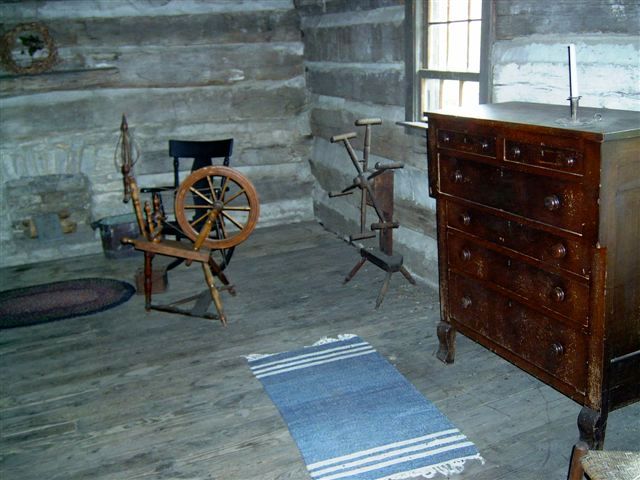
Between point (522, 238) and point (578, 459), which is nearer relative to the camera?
point (578, 459)

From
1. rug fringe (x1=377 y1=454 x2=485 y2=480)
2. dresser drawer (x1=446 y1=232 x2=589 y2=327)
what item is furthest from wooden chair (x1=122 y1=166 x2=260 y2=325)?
rug fringe (x1=377 y1=454 x2=485 y2=480)

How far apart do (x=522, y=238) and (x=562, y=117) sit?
505 millimetres

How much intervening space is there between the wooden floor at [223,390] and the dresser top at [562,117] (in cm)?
130

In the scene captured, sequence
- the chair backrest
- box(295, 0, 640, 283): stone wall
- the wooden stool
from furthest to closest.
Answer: the chair backrest, box(295, 0, 640, 283): stone wall, the wooden stool

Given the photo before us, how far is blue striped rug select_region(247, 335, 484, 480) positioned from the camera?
2.55m

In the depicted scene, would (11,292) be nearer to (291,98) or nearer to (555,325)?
(291,98)

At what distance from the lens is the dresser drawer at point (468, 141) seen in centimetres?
266

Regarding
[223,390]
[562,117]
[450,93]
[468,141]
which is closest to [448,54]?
[450,93]

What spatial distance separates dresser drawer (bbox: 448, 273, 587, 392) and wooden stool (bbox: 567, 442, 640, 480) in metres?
0.81

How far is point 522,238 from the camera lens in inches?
103

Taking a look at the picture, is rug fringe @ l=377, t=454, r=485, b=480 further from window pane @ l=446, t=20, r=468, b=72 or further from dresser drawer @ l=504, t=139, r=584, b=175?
window pane @ l=446, t=20, r=468, b=72

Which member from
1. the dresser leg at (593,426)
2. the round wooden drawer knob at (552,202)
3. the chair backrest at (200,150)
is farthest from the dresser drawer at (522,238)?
the chair backrest at (200,150)

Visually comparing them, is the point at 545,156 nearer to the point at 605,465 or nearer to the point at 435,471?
the point at 605,465

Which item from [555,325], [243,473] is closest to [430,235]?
[555,325]
